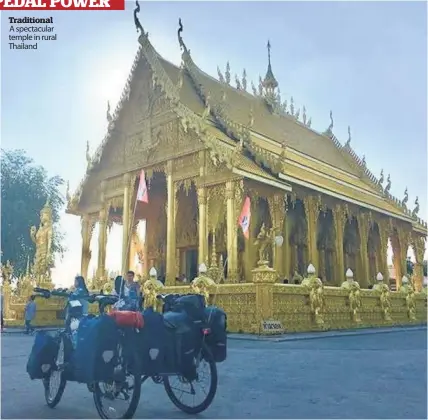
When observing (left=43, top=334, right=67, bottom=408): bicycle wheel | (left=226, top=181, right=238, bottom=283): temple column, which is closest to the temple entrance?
(left=226, top=181, right=238, bottom=283): temple column

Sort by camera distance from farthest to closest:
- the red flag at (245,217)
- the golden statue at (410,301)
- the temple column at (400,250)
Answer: the temple column at (400,250)
the golden statue at (410,301)
the red flag at (245,217)

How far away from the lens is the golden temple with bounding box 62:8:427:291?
15.0 metres

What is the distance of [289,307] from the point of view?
11922mm

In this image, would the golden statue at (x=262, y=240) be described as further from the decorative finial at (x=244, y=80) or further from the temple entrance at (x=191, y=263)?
the decorative finial at (x=244, y=80)

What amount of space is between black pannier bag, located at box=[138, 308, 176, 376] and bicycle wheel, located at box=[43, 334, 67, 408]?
2.67ft

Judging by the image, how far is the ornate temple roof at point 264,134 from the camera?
15.2 meters

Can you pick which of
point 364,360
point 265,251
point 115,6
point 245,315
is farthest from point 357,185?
point 115,6

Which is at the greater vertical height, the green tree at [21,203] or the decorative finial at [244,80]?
the decorative finial at [244,80]

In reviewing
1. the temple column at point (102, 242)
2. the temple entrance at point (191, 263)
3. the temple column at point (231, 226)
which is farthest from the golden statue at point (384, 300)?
the temple column at point (102, 242)

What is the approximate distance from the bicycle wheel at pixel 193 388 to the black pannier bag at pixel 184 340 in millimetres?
114

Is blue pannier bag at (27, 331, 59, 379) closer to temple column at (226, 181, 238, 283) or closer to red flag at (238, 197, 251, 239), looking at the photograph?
red flag at (238, 197, 251, 239)

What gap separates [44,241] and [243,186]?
8.58 m

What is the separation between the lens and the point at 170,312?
12.9ft

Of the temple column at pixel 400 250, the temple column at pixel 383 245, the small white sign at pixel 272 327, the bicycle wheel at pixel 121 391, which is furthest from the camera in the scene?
the temple column at pixel 400 250
